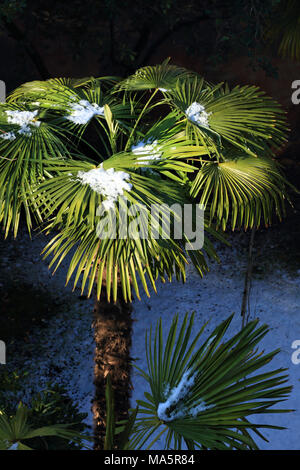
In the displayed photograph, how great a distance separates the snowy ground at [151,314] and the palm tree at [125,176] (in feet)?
Answer: 4.85

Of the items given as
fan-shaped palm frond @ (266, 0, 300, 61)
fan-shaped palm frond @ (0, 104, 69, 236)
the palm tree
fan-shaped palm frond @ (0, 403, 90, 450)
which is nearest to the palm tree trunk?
the palm tree

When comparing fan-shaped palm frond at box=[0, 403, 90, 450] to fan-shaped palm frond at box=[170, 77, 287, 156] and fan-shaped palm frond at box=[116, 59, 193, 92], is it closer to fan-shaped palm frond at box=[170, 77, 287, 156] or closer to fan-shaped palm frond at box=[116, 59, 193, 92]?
fan-shaped palm frond at box=[170, 77, 287, 156]

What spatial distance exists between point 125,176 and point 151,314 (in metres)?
2.96

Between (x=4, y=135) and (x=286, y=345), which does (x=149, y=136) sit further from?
(x=286, y=345)

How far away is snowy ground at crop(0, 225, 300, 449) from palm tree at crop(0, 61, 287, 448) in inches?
58.2

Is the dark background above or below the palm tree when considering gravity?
above

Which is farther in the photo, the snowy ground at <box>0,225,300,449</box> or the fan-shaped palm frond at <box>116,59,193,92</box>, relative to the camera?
the snowy ground at <box>0,225,300,449</box>

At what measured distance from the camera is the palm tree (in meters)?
2.75

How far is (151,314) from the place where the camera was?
5.56 m

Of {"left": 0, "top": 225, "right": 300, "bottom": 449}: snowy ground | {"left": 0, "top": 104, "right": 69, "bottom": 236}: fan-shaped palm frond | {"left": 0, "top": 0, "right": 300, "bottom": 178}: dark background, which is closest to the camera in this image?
{"left": 0, "top": 104, "right": 69, "bottom": 236}: fan-shaped palm frond

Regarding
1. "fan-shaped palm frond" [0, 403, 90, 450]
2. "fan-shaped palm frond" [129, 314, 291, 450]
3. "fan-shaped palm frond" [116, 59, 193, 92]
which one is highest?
"fan-shaped palm frond" [116, 59, 193, 92]

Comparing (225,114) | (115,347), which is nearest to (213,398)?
(115,347)
